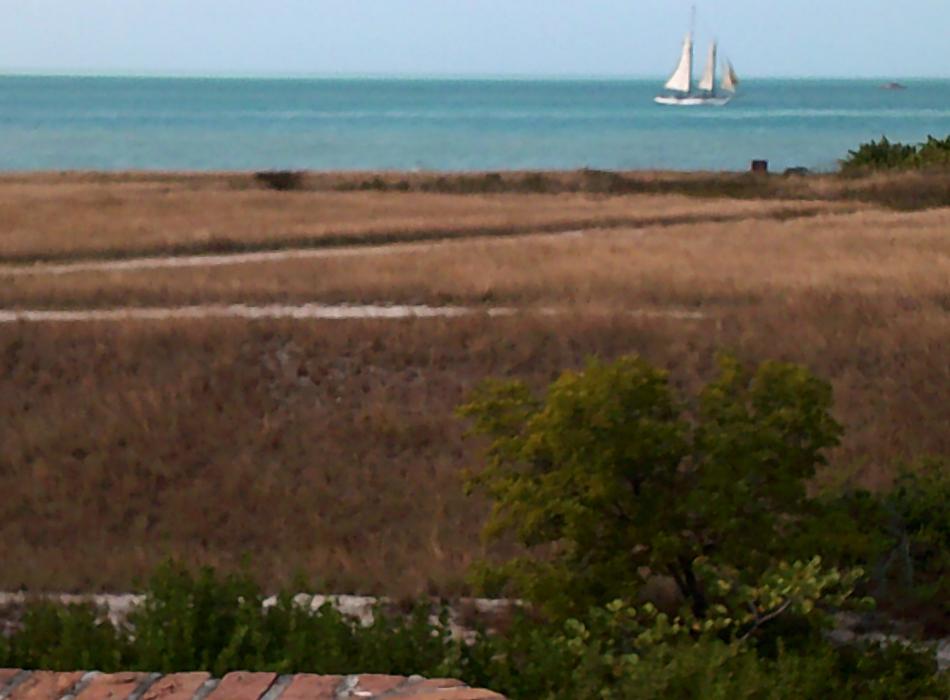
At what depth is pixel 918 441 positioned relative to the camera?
45.6 feet

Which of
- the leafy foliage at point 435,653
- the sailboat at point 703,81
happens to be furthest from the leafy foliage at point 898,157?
the sailboat at point 703,81

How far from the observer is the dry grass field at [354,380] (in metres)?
12.6

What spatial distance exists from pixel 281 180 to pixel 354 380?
2280 cm

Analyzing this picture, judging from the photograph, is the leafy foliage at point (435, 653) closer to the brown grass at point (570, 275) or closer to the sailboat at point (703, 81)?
the brown grass at point (570, 275)

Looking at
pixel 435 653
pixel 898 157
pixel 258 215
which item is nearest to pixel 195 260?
pixel 258 215

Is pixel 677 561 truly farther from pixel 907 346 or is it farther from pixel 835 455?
pixel 907 346

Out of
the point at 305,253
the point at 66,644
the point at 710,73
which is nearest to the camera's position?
the point at 66,644

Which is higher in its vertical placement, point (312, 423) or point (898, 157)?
point (898, 157)

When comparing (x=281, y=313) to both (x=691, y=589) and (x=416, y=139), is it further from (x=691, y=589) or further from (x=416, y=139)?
(x=416, y=139)

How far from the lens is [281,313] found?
56.6 feet

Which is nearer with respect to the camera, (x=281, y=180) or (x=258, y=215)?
(x=258, y=215)

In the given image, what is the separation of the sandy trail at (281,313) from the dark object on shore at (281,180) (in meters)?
19.0

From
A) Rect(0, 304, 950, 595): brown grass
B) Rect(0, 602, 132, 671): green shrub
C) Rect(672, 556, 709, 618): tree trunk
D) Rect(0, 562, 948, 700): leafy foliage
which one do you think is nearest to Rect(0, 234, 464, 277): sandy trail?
Rect(0, 304, 950, 595): brown grass

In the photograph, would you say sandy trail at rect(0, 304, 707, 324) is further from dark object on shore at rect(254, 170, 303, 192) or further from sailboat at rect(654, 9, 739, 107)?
sailboat at rect(654, 9, 739, 107)
